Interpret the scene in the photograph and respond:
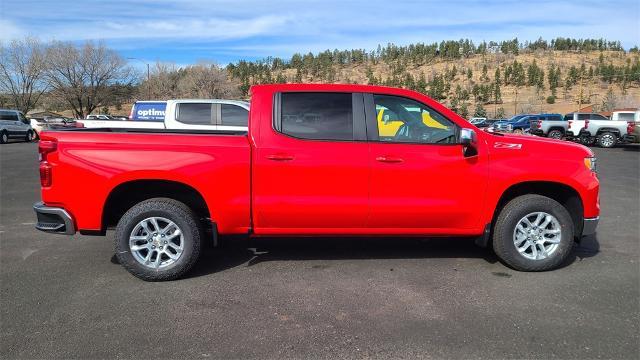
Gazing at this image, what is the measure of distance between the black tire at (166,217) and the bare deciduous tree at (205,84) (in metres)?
46.2

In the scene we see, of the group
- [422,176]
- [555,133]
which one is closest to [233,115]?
[422,176]

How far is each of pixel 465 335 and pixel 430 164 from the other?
169cm

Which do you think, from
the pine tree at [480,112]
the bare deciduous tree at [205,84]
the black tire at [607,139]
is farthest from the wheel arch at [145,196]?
the pine tree at [480,112]

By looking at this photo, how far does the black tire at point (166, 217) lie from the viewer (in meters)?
4.47

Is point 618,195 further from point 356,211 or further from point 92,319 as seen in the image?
point 92,319

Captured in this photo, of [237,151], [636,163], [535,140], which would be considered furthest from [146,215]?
[636,163]

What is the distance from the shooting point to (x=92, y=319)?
12.3 feet

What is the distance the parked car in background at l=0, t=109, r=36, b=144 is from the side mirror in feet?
94.6

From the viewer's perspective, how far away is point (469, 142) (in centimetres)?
451

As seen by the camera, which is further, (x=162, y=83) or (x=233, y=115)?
(x=162, y=83)

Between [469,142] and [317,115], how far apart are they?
147 centimetres

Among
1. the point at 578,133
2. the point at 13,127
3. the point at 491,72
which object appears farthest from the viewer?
the point at 491,72

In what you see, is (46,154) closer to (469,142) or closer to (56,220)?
(56,220)

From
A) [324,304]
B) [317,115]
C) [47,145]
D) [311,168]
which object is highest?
[317,115]
